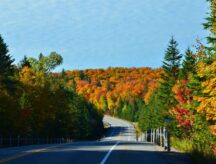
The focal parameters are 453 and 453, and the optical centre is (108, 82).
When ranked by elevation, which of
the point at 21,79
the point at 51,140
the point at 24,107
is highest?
the point at 21,79

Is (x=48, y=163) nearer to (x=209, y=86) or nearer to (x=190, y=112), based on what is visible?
(x=209, y=86)

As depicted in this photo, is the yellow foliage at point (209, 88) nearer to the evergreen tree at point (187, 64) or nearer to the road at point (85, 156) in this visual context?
the road at point (85, 156)

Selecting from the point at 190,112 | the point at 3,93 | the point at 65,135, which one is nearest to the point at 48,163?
the point at 190,112

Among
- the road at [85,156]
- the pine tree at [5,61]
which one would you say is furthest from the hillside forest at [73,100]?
the road at [85,156]

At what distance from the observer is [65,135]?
90125mm

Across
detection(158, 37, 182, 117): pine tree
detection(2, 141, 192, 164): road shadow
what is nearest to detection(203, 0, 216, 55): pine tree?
detection(2, 141, 192, 164): road shadow

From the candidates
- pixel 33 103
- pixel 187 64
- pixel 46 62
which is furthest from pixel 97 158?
pixel 46 62

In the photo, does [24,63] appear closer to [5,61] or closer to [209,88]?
[5,61]

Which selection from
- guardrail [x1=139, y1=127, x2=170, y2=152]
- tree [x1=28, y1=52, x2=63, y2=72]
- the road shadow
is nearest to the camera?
the road shadow

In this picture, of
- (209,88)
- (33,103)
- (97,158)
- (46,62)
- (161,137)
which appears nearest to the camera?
(97,158)

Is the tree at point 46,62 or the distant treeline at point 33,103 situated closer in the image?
the distant treeline at point 33,103

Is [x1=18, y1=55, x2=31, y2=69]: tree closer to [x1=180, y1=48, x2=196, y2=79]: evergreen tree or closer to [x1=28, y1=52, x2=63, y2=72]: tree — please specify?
[x1=28, y1=52, x2=63, y2=72]: tree

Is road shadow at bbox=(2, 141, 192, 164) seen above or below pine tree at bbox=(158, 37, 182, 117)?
below

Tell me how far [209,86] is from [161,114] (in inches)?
1880
